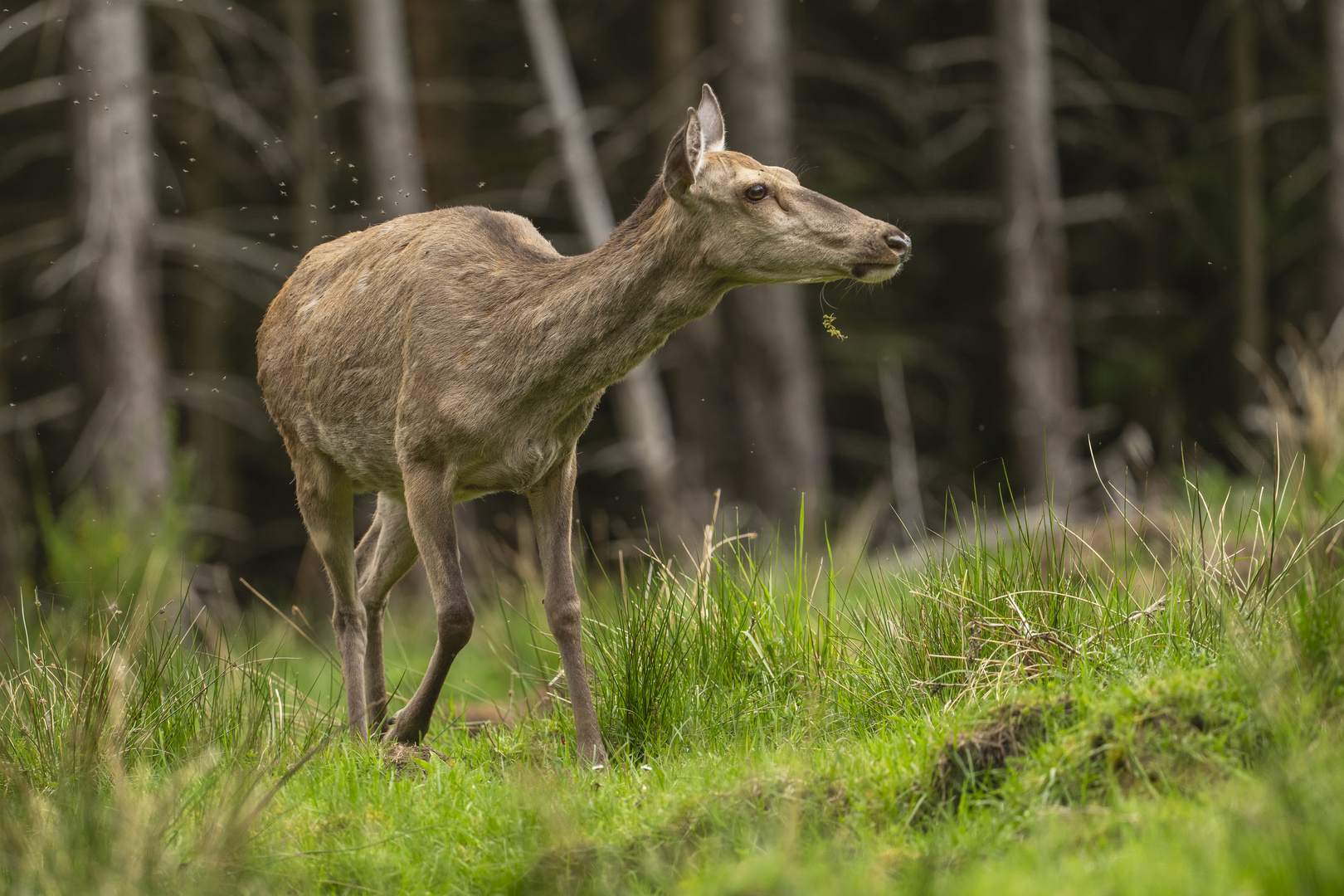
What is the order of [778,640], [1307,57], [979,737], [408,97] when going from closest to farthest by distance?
[979,737], [778,640], [408,97], [1307,57]

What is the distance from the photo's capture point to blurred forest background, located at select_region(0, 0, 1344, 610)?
11.1 meters

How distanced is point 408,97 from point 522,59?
469 centimetres

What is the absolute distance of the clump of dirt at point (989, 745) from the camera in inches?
143

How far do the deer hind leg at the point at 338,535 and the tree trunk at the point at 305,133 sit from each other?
7884 mm

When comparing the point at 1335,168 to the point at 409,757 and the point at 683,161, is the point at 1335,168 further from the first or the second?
the point at 409,757

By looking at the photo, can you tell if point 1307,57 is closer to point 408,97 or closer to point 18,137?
point 408,97

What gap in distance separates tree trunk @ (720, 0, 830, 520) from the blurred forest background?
38mm

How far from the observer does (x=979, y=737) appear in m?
3.70

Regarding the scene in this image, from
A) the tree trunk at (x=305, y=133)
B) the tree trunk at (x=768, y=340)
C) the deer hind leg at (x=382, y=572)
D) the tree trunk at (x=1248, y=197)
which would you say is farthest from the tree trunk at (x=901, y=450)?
the deer hind leg at (x=382, y=572)

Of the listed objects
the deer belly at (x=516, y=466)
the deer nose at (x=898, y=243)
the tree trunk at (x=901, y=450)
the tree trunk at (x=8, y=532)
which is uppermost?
the deer nose at (x=898, y=243)

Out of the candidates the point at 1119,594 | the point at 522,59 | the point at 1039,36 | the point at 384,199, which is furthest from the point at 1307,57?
the point at 1119,594

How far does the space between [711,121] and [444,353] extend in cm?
142

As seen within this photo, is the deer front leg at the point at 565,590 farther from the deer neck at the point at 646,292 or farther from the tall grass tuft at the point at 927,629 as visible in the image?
the deer neck at the point at 646,292

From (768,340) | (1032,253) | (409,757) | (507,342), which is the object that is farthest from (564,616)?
(1032,253)
